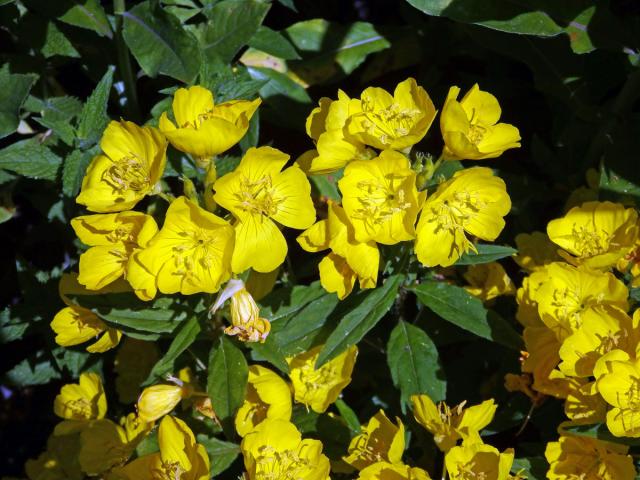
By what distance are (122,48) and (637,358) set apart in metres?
1.80

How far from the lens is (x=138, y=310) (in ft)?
7.60

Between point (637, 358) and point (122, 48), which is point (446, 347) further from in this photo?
point (122, 48)

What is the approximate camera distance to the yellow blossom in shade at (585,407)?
217 centimetres

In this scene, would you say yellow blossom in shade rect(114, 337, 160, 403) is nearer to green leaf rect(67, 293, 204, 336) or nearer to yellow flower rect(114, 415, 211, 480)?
green leaf rect(67, 293, 204, 336)

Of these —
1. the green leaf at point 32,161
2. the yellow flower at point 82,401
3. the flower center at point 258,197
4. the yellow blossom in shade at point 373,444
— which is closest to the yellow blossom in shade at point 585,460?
the yellow blossom in shade at point 373,444

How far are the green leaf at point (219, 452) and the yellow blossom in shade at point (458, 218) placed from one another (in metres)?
0.77

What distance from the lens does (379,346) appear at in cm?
280

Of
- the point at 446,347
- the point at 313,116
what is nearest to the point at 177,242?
the point at 313,116

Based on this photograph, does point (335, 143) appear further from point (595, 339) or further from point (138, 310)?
point (595, 339)

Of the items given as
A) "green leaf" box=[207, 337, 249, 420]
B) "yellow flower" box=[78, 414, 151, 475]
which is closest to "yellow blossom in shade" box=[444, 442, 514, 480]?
"green leaf" box=[207, 337, 249, 420]

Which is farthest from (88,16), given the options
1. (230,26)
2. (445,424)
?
(445,424)

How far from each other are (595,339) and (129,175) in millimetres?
1295

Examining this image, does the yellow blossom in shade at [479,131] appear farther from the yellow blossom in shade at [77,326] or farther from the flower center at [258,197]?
the yellow blossom in shade at [77,326]

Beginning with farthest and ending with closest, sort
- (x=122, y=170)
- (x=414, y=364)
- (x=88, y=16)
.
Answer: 1. (x=88, y=16)
2. (x=414, y=364)
3. (x=122, y=170)
